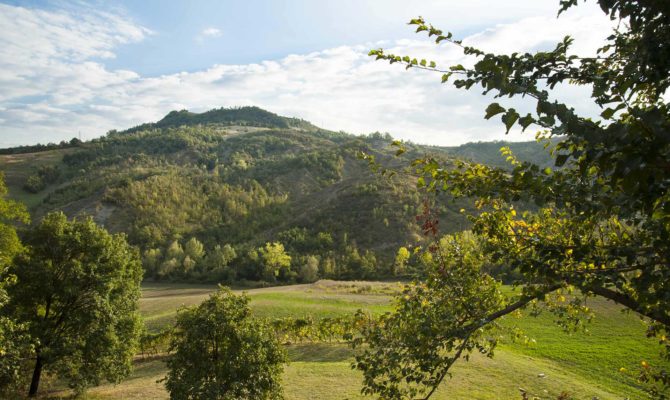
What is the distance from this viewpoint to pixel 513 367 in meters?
19.6

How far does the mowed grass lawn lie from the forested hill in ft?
36.9

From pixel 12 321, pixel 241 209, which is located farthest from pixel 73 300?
pixel 241 209

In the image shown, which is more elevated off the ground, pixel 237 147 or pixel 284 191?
pixel 237 147

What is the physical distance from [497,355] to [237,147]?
16164 cm

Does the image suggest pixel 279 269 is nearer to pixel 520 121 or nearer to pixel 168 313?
pixel 168 313

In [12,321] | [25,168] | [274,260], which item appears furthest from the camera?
[25,168]

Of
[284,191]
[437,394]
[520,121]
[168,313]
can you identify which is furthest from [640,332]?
[284,191]

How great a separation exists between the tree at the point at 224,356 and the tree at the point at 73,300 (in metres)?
7.61

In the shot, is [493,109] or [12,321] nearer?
[493,109]

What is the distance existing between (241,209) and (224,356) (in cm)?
8036

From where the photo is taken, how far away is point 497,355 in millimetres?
21953

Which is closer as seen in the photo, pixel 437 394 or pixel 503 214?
pixel 503 214

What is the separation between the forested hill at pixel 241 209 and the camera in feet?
202

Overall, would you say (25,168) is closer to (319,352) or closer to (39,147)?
(39,147)
